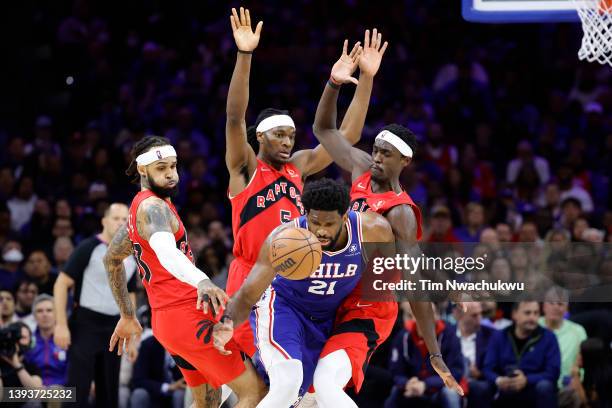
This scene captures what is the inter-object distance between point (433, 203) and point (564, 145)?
2318mm

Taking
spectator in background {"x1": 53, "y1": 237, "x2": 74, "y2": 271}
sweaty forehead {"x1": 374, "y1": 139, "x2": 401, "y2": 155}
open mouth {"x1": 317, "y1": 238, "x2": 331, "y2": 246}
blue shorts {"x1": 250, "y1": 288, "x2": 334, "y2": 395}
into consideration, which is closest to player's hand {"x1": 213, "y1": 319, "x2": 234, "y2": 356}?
blue shorts {"x1": 250, "y1": 288, "x2": 334, "y2": 395}

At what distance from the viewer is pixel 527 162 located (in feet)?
43.1

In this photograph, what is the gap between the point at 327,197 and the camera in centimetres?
593

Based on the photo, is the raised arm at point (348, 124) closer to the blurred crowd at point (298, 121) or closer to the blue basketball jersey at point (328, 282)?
the blue basketball jersey at point (328, 282)

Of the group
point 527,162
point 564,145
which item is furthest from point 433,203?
point 564,145

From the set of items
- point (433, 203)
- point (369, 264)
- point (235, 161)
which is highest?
point (433, 203)

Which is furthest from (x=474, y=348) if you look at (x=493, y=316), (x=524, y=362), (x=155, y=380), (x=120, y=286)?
(x=120, y=286)

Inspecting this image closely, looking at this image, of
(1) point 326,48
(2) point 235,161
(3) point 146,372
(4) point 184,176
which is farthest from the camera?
(1) point 326,48

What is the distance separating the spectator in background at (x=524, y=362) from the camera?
9.47 meters

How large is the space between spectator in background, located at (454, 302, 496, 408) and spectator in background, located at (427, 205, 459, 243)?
151 centimetres

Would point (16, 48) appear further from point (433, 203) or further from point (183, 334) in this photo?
point (183, 334)

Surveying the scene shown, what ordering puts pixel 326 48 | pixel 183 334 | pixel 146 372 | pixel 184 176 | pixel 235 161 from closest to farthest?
pixel 183 334 → pixel 235 161 → pixel 146 372 → pixel 184 176 → pixel 326 48

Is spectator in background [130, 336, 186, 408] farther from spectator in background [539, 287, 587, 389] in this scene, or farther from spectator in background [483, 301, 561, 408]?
spectator in background [539, 287, 587, 389]

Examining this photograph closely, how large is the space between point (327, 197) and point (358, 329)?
1.04 meters
